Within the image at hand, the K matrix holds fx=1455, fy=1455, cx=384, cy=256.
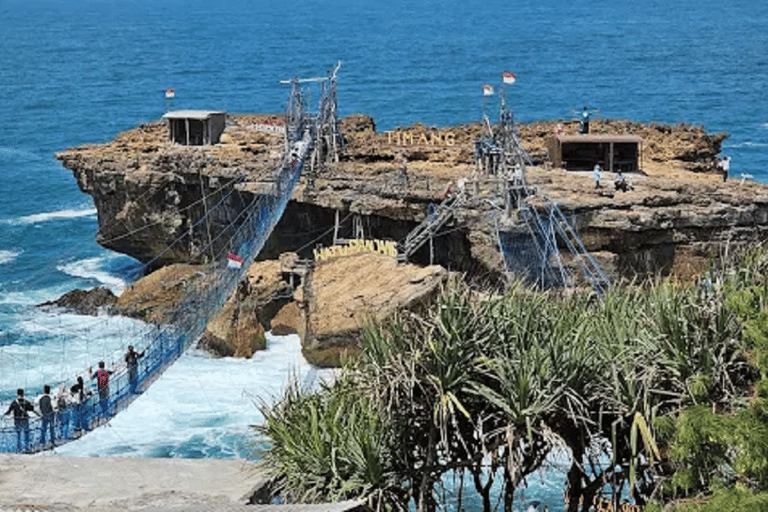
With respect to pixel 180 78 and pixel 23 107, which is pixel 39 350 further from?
pixel 180 78

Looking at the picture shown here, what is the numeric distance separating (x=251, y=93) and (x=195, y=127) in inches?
2967

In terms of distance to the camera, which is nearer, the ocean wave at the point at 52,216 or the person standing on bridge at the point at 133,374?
the person standing on bridge at the point at 133,374

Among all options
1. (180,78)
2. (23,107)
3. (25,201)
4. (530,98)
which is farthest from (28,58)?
(25,201)

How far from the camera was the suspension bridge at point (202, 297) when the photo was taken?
33.9 metres

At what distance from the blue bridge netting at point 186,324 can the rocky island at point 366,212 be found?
1095 millimetres

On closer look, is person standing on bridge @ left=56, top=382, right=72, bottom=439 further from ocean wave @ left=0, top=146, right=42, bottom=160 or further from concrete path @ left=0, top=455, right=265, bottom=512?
ocean wave @ left=0, top=146, right=42, bottom=160

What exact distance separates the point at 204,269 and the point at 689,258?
661 inches

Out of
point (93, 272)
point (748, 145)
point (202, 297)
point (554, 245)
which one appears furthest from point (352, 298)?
point (748, 145)

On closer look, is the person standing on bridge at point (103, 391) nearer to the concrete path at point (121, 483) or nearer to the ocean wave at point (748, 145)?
the concrete path at point (121, 483)

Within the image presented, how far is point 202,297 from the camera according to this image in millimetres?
42250

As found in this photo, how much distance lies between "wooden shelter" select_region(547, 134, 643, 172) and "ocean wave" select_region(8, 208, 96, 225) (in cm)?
3235

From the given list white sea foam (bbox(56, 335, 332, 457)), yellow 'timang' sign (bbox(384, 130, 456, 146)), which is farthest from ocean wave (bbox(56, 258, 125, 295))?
white sea foam (bbox(56, 335, 332, 457))

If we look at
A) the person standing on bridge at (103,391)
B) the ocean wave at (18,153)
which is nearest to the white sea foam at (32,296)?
the person standing on bridge at (103,391)

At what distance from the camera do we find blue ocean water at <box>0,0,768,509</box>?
5428cm
